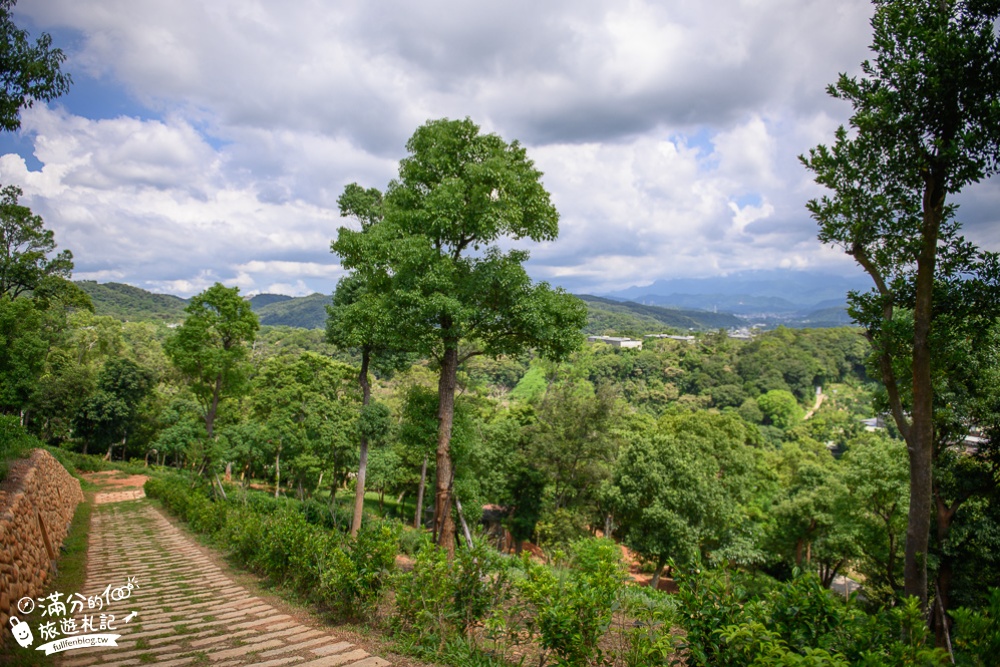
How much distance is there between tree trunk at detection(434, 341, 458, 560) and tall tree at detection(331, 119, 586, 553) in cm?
2

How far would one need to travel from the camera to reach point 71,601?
5566 millimetres

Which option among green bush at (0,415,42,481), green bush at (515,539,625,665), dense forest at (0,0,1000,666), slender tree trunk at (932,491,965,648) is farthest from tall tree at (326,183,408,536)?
slender tree trunk at (932,491,965,648)

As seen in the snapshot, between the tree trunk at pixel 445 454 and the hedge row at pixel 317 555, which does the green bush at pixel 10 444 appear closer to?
the hedge row at pixel 317 555

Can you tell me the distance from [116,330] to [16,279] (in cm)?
1441

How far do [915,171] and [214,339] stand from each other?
18.9 metres

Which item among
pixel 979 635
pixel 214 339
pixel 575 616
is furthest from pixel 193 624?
pixel 214 339

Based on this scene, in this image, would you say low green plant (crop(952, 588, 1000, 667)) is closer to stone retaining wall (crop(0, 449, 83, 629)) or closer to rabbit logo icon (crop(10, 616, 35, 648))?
rabbit logo icon (crop(10, 616, 35, 648))

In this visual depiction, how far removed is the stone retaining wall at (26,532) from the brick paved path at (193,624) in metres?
0.67

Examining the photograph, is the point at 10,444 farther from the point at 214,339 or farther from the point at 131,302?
the point at 131,302

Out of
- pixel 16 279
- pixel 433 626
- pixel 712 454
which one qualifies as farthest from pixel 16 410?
pixel 712 454

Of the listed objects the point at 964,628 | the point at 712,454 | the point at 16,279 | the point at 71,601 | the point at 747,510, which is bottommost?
the point at 747,510

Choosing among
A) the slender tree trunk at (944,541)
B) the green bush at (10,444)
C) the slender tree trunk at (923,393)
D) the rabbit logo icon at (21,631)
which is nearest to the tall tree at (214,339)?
the green bush at (10,444)

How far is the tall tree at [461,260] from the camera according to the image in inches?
268

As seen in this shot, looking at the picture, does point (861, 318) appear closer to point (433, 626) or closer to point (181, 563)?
point (433, 626)
